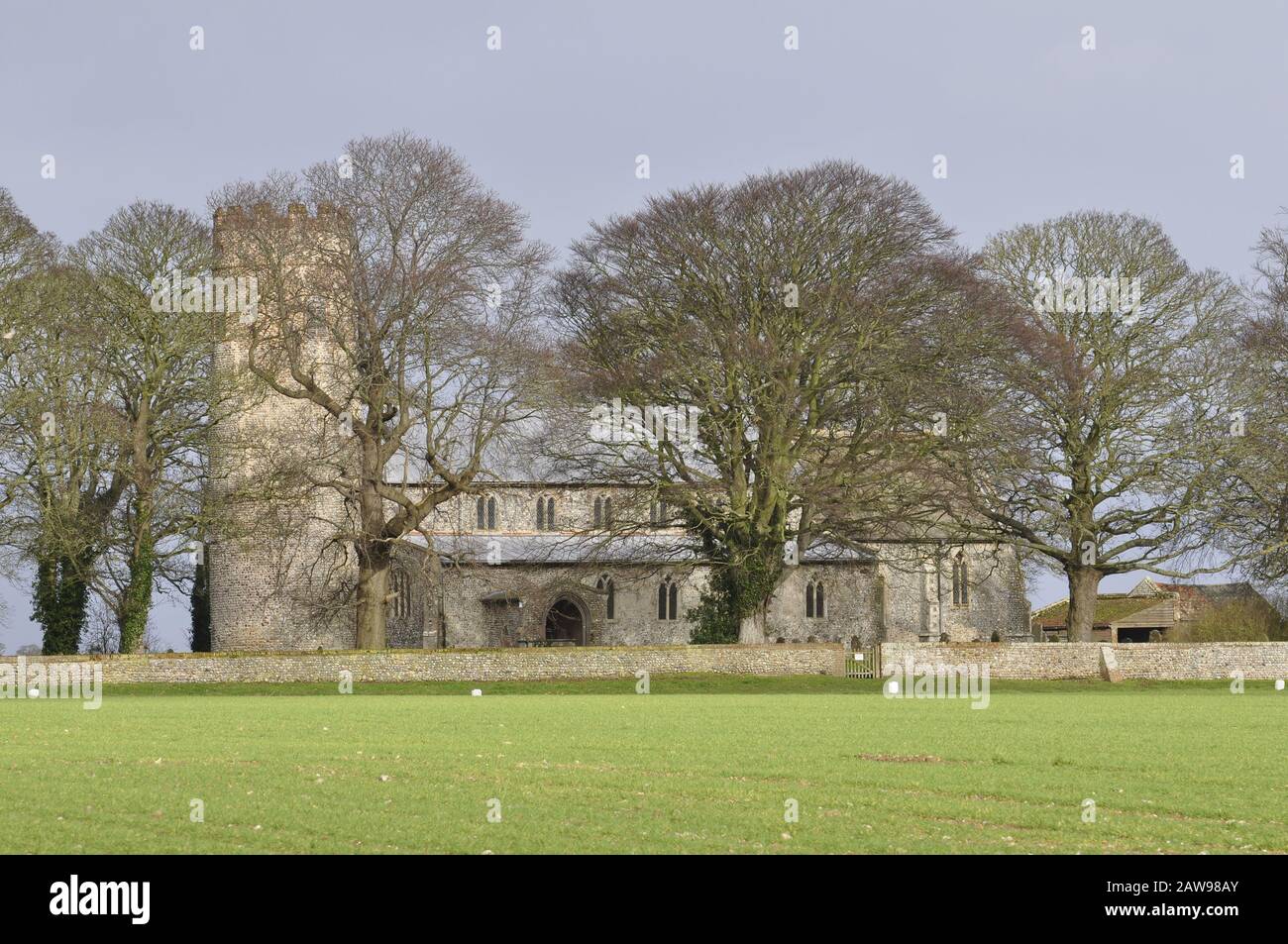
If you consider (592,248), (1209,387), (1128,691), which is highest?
(592,248)

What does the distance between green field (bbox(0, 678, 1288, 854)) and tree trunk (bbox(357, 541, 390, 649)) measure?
19335 mm

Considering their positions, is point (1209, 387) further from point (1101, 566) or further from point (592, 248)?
point (592, 248)

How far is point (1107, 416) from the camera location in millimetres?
51312

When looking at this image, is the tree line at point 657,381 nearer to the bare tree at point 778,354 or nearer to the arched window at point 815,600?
the bare tree at point 778,354

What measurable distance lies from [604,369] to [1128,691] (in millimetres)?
19114

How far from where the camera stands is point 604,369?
50750 mm

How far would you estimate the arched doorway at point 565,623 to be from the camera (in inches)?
2655

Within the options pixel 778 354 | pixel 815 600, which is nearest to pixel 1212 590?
pixel 815 600
